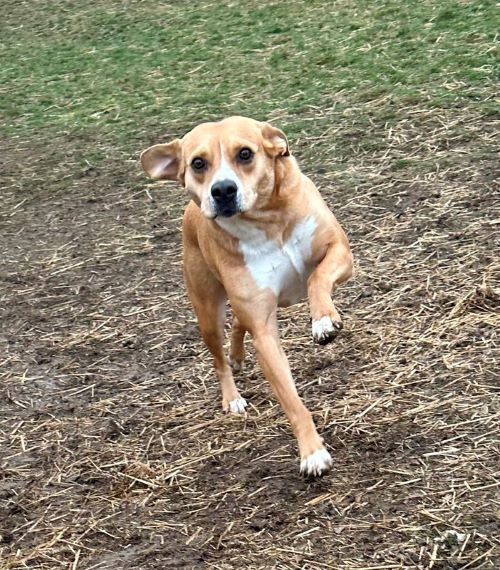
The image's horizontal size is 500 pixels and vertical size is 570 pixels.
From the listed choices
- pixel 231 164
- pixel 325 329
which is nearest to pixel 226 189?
pixel 231 164

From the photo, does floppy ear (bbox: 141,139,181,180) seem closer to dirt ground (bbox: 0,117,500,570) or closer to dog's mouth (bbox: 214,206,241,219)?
dog's mouth (bbox: 214,206,241,219)

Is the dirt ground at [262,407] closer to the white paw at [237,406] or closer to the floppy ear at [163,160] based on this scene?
the white paw at [237,406]

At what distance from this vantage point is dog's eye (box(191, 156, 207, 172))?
15.7ft

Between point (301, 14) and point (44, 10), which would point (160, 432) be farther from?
point (44, 10)

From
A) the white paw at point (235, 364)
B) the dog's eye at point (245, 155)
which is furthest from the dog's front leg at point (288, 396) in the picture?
the white paw at point (235, 364)

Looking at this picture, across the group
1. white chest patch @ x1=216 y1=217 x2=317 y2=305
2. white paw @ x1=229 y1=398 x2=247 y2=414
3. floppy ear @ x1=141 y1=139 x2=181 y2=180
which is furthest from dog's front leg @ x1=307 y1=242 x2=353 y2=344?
white paw @ x1=229 y1=398 x2=247 y2=414

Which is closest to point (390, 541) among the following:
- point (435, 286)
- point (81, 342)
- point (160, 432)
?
point (160, 432)

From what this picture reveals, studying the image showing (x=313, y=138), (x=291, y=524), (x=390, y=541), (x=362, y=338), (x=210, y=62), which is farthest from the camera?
(x=210, y=62)

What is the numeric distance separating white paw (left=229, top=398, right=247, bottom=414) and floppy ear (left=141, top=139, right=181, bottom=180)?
1175 mm

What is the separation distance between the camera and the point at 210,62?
12.1 metres

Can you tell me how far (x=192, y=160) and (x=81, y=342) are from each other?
2.15 metres

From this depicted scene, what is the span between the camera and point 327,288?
466 centimetres

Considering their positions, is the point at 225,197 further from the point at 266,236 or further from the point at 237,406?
the point at 237,406

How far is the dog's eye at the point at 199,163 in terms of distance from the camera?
4789mm
